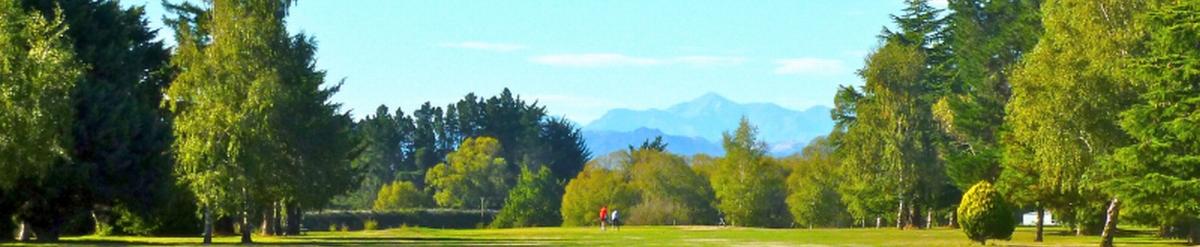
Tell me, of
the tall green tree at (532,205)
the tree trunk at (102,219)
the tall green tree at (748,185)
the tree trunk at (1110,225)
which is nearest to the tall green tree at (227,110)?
the tree trunk at (102,219)

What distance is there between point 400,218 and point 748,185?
2953 centimetres

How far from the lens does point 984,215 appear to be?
180 feet

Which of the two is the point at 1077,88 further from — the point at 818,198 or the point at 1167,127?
the point at 818,198

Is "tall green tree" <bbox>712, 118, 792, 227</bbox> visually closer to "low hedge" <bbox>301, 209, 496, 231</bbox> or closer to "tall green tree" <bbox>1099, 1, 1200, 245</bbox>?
"low hedge" <bbox>301, 209, 496, 231</bbox>

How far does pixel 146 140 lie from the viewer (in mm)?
54062

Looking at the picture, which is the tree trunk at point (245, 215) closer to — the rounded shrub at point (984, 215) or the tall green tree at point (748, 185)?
the rounded shrub at point (984, 215)

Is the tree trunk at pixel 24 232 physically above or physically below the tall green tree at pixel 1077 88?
below

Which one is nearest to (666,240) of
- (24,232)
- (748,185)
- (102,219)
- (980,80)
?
(102,219)

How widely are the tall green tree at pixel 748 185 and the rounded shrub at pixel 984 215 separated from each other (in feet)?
173

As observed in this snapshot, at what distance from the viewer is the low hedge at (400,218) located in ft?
369

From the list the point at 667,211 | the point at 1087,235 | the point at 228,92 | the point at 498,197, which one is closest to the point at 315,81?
the point at 228,92

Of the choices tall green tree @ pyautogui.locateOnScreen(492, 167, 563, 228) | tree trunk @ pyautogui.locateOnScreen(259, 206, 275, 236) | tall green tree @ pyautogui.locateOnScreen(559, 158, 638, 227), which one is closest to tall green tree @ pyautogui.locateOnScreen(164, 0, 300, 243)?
tree trunk @ pyautogui.locateOnScreen(259, 206, 275, 236)

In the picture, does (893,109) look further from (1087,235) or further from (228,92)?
(228,92)

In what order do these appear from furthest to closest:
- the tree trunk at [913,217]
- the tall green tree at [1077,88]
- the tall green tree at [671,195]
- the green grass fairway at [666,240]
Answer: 1. the tall green tree at [671,195]
2. the tree trunk at [913,217]
3. the green grass fairway at [666,240]
4. the tall green tree at [1077,88]
